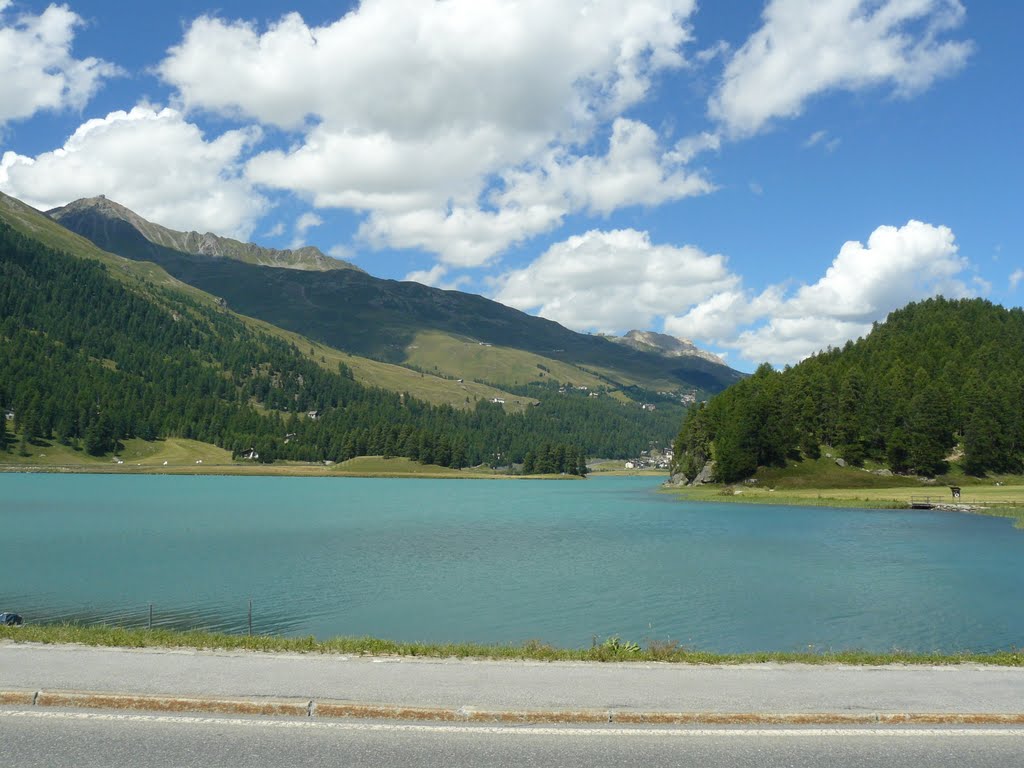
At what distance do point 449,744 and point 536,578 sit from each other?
39806mm

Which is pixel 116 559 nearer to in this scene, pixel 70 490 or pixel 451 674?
pixel 451 674

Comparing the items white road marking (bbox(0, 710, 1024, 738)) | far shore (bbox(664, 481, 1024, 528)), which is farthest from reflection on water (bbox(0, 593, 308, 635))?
far shore (bbox(664, 481, 1024, 528))

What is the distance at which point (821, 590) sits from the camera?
49.0 metres

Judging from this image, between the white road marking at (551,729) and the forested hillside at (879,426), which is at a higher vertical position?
the forested hillside at (879,426)

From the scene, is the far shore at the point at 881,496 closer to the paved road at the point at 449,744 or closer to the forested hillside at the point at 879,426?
the forested hillside at the point at 879,426

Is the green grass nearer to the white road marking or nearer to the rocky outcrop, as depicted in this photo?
the white road marking

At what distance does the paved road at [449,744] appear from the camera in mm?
12344

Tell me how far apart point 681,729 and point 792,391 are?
183836 millimetres

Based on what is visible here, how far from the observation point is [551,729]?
45.3 feet

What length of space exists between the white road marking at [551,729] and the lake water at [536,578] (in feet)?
62.3

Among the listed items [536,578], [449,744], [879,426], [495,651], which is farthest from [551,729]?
[879,426]

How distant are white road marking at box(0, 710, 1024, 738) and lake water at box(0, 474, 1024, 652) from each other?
1899cm

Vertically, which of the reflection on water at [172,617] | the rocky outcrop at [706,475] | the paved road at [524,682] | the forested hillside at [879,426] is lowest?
the reflection on water at [172,617]

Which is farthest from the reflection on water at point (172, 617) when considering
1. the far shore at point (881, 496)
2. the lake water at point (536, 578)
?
the far shore at point (881, 496)
